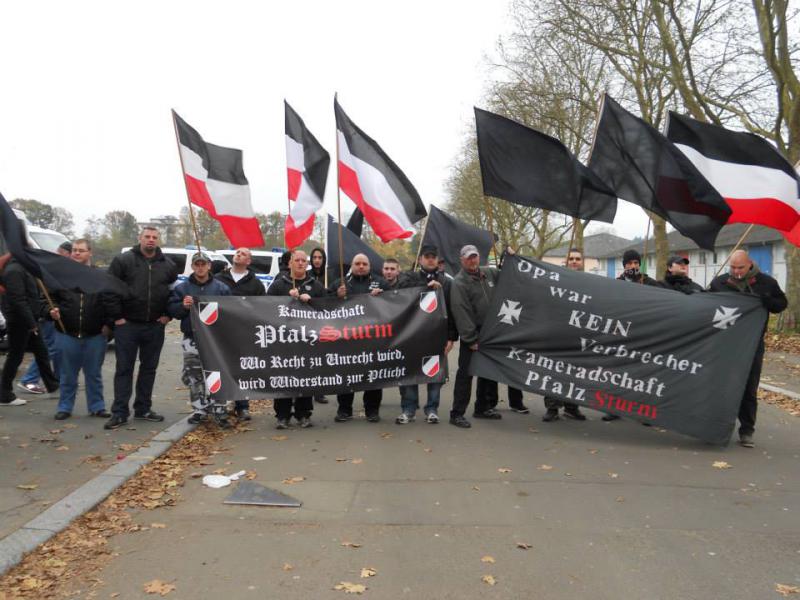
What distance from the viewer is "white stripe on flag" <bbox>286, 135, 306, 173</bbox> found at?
805 cm

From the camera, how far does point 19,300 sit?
8.38 meters

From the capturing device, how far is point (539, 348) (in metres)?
7.26

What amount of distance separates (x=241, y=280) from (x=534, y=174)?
3521mm

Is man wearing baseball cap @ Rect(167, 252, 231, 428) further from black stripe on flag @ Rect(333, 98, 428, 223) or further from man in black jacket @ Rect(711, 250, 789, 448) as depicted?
man in black jacket @ Rect(711, 250, 789, 448)

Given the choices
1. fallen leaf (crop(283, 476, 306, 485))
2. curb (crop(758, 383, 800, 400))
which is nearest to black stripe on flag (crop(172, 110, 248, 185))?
fallen leaf (crop(283, 476, 306, 485))

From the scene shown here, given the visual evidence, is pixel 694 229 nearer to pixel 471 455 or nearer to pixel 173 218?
pixel 471 455

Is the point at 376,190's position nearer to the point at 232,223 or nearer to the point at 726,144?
the point at 232,223

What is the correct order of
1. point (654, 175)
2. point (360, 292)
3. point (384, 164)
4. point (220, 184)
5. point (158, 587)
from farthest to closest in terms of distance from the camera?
point (360, 292) < point (384, 164) < point (220, 184) < point (654, 175) < point (158, 587)

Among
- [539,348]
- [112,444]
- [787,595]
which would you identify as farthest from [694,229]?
[112,444]

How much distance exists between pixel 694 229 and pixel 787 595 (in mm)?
4464

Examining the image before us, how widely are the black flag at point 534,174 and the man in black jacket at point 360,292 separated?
5.81ft

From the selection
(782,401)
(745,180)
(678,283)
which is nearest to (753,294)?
(678,283)

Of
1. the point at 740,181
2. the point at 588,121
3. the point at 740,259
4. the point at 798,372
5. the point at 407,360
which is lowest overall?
the point at 798,372

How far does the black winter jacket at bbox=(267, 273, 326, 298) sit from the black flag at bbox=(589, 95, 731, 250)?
11.1 feet
